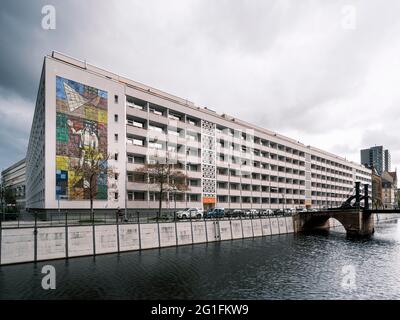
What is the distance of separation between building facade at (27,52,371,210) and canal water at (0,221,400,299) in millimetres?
22264

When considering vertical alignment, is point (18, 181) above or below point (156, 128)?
below

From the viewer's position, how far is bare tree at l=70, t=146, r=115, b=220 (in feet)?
169

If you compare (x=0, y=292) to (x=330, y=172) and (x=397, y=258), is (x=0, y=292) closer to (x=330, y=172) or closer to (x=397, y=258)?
(x=397, y=258)

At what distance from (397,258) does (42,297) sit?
138ft

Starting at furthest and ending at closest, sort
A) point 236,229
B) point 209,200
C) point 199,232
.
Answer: point 209,200, point 236,229, point 199,232

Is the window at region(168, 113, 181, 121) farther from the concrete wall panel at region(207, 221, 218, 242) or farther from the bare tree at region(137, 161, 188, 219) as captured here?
the concrete wall panel at region(207, 221, 218, 242)

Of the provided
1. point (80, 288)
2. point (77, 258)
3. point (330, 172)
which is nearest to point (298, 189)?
point (330, 172)

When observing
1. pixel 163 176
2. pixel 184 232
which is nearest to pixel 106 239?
pixel 184 232

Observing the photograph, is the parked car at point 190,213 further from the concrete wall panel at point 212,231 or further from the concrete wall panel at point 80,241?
the concrete wall panel at point 80,241

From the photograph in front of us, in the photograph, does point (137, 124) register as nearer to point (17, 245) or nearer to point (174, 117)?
point (174, 117)

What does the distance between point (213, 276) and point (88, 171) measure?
30771 mm

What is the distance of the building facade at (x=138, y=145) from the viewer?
53125 mm

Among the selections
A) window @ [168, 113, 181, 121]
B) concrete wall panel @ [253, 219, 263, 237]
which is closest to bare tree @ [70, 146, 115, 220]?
window @ [168, 113, 181, 121]

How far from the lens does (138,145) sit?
216ft
